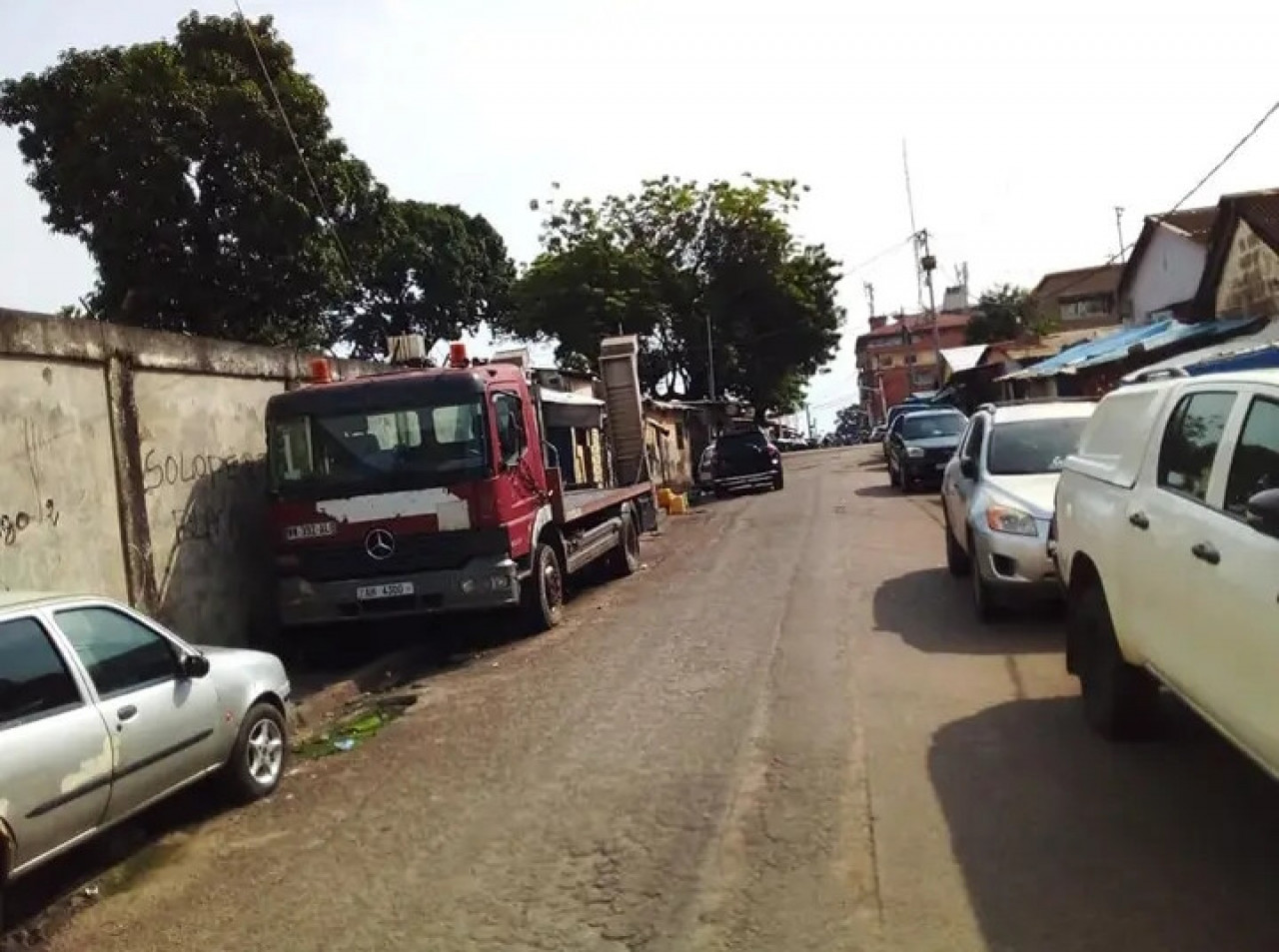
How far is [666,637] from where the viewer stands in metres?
9.88

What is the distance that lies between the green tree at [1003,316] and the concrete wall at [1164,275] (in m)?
30.1

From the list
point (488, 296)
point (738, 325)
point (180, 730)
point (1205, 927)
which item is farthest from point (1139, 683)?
point (488, 296)

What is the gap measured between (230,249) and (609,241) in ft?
66.3

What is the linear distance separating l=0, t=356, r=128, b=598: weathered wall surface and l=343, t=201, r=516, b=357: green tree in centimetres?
3443

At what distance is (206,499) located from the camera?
34.0 ft

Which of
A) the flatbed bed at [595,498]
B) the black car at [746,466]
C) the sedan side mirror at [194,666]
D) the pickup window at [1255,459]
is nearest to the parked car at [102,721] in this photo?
the sedan side mirror at [194,666]

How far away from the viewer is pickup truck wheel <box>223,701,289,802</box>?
6.20 m

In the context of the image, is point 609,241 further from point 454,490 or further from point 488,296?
point 454,490

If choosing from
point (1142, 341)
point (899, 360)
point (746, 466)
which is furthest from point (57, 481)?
point (899, 360)

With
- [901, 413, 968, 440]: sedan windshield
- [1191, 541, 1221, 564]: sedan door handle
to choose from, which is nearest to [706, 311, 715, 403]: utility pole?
[901, 413, 968, 440]: sedan windshield

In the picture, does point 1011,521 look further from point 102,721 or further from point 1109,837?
point 102,721

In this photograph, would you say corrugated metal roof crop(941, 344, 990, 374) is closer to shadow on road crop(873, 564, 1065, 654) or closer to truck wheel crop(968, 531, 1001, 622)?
shadow on road crop(873, 564, 1065, 654)

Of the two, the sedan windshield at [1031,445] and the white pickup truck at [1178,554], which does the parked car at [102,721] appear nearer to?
the white pickup truck at [1178,554]

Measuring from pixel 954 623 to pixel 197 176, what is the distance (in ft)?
58.0
